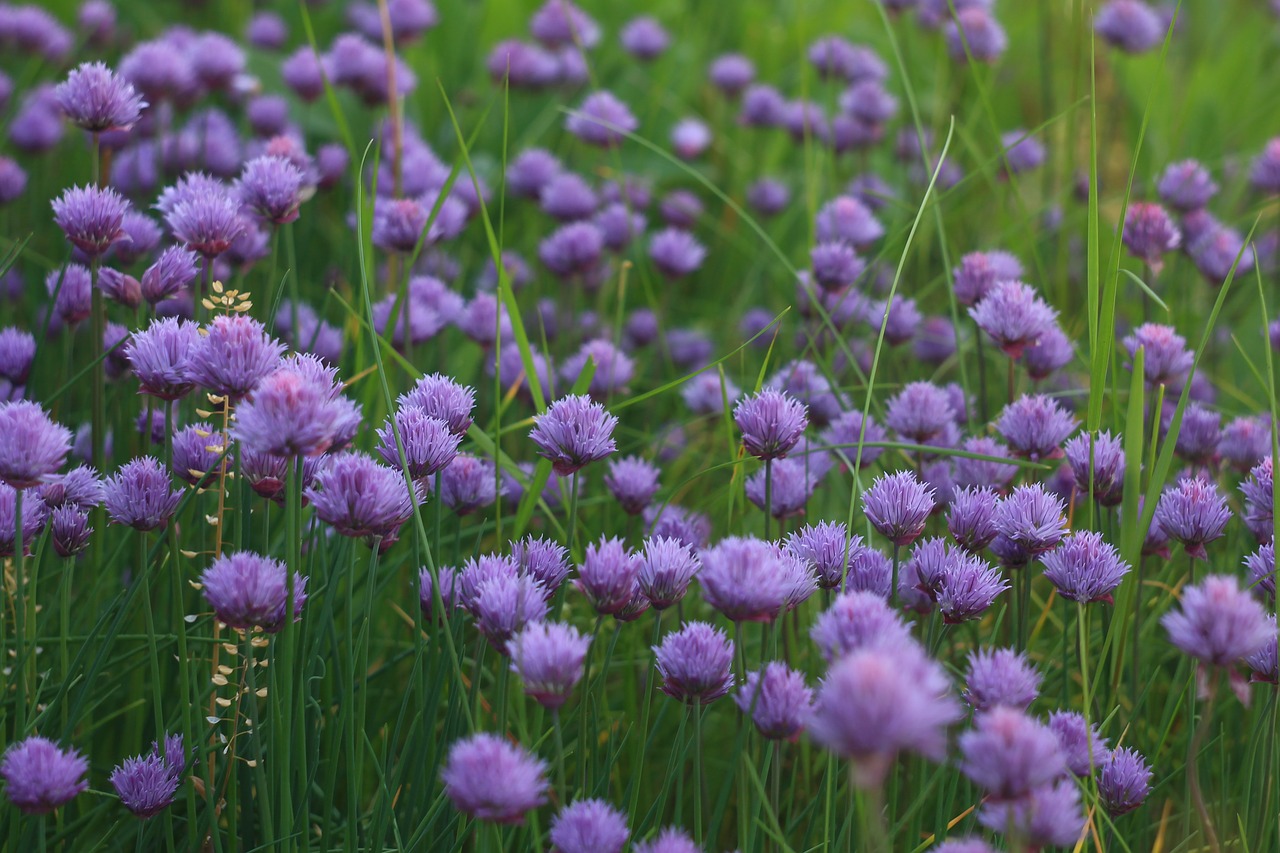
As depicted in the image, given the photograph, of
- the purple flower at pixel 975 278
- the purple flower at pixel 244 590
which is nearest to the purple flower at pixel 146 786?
the purple flower at pixel 244 590

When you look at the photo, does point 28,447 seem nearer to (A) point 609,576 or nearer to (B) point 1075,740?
(A) point 609,576

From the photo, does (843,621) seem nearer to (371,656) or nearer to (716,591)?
(716,591)

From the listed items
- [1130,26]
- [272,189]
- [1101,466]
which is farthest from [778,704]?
[1130,26]

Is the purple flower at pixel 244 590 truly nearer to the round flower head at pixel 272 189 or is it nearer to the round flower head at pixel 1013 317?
the round flower head at pixel 272 189

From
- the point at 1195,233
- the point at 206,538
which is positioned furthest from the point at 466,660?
the point at 1195,233

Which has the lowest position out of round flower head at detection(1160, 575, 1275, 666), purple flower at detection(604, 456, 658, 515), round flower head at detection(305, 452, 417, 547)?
round flower head at detection(1160, 575, 1275, 666)

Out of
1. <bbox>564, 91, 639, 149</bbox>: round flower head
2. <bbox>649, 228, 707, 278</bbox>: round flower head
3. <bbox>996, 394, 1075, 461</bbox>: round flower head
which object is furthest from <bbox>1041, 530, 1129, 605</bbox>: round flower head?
<bbox>564, 91, 639, 149</bbox>: round flower head

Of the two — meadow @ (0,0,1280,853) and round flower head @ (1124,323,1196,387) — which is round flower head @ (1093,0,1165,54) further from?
round flower head @ (1124,323,1196,387)
